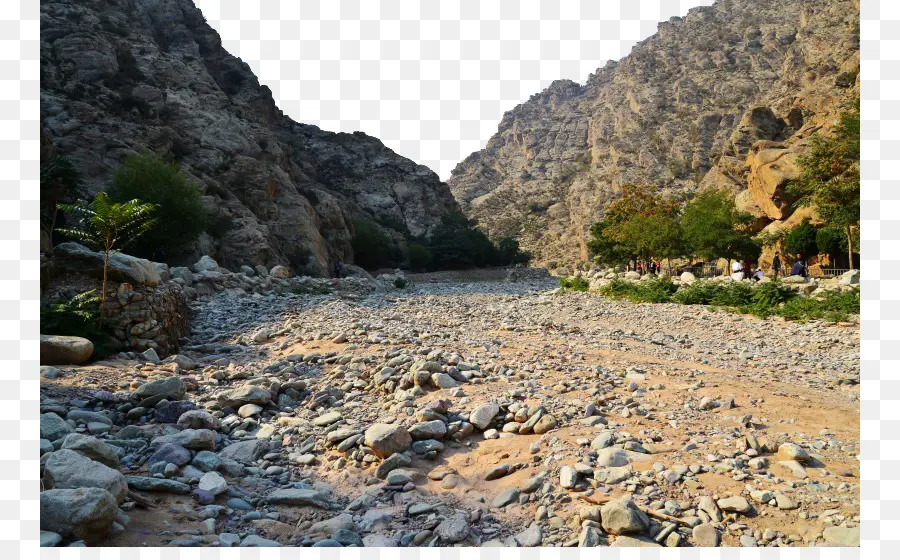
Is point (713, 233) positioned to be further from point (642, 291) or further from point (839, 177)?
point (642, 291)

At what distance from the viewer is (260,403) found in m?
6.48

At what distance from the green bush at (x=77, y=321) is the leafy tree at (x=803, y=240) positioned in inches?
1466

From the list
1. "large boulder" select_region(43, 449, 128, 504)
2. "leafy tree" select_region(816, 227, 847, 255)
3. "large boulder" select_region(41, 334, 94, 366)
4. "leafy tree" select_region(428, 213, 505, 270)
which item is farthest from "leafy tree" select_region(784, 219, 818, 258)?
"large boulder" select_region(43, 449, 128, 504)

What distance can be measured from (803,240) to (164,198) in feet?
124

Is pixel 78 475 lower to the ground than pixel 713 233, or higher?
lower

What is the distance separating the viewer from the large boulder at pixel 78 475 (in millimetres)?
3418

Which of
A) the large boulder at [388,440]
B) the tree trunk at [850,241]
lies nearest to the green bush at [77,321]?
the large boulder at [388,440]

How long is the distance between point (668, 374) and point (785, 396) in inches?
53.2

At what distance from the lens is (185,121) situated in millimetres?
42688

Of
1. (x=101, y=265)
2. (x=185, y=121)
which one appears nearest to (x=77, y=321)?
(x=101, y=265)

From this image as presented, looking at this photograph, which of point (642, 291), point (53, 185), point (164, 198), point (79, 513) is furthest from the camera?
point (164, 198)

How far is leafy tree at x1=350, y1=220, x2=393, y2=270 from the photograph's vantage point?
5581cm

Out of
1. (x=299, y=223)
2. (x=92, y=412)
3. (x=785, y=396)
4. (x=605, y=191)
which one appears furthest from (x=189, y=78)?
(x=605, y=191)

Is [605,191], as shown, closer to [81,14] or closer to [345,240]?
[345,240]
